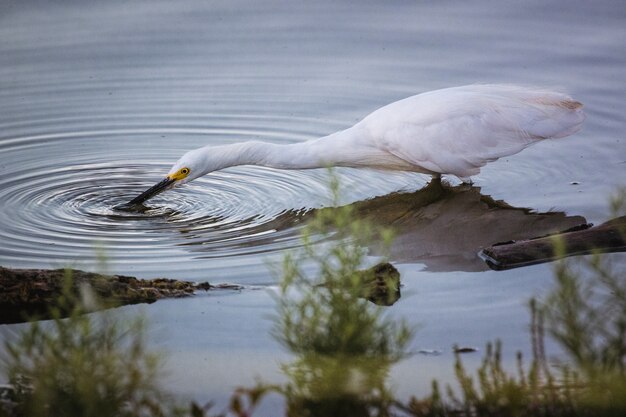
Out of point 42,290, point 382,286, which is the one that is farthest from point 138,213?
point 382,286

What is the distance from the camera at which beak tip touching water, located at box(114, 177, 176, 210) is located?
722 cm

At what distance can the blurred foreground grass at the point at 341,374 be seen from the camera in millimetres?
3811

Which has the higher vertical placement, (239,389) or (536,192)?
(536,192)

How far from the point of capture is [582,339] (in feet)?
12.6

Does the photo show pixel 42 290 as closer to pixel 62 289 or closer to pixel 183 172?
pixel 62 289

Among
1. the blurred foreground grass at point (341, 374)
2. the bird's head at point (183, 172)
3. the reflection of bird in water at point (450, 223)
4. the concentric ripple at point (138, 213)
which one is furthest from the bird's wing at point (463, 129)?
the blurred foreground grass at point (341, 374)

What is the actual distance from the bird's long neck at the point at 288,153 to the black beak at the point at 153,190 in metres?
0.40

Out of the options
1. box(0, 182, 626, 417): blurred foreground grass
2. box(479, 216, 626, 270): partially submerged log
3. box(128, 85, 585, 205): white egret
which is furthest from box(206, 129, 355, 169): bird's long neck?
box(0, 182, 626, 417): blurred foreground grass

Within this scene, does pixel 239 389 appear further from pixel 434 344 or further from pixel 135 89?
pixel 135 89

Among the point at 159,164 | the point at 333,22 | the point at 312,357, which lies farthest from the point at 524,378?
the point at 333,22

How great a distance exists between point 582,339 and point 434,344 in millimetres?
1192

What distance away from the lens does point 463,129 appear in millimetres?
7605

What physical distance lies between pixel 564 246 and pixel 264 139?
3645 millimetres

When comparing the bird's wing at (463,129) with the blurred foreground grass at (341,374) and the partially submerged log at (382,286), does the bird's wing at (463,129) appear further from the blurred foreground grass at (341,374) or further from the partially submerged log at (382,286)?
the blurred foreground grass at (341,374)
